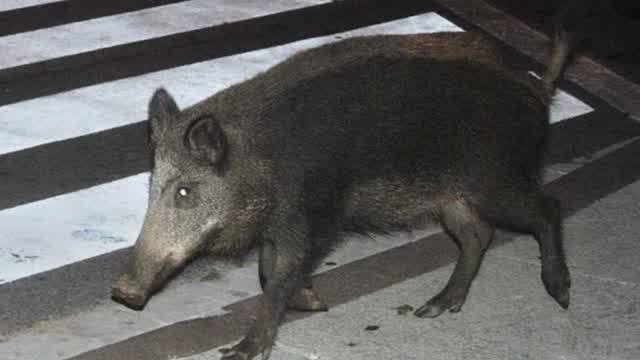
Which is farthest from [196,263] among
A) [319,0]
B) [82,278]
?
[319,0]

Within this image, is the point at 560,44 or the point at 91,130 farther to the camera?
the point at 91,130

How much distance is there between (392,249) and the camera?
309 inches

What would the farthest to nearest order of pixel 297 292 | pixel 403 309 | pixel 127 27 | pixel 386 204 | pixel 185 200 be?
1. pixel 127 27
2. pixel 403 309
3. pixel 386 204
4. pixel 297 292
5. pixel 185 200

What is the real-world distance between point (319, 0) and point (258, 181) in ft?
16.6

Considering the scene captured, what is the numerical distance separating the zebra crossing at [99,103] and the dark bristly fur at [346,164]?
516mm

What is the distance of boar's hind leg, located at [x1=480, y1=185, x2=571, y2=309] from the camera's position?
23.9ft

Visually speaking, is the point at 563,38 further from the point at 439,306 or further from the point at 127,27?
the point at 127,27

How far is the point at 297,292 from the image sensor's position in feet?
23.0

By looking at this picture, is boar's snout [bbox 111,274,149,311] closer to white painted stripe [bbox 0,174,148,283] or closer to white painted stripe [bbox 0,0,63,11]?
white painted stripe [bbox 0,174,148,283]

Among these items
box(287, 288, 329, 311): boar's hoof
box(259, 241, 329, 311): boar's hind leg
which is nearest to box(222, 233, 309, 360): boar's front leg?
box(259, 241, 329, 311): boar's hind leg

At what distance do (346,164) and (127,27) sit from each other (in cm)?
418

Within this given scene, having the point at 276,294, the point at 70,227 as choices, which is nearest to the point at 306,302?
the point at 276,294

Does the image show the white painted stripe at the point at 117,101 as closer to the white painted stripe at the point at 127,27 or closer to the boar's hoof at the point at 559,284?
the white painted stripe at the point at 127,27

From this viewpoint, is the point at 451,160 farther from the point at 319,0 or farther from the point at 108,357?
the point at 319,0
